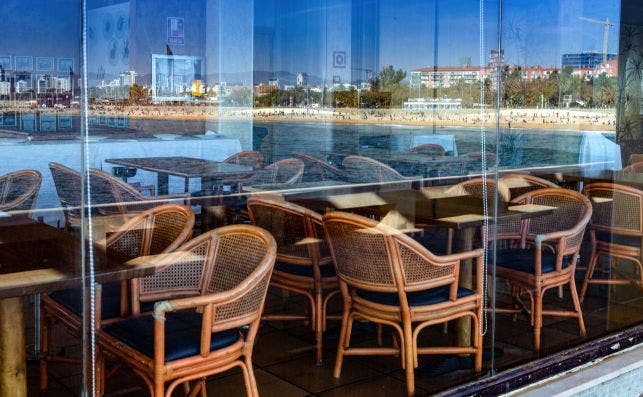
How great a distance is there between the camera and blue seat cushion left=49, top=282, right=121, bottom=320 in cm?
214

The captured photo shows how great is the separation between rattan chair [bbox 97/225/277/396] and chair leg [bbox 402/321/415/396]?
621 mm

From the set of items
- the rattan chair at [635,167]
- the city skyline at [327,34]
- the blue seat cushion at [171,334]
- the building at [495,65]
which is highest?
the city skyline at [327,34]

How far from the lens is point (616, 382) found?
3.32 metres

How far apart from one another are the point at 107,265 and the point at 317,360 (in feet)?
3.40

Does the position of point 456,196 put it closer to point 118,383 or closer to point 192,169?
point 118,383

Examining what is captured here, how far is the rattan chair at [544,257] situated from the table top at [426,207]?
60 millimetres

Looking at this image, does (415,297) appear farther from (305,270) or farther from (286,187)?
(286,187)

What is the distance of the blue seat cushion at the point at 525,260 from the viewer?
329 cm

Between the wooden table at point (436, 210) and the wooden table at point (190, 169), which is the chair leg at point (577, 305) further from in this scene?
the wooden table at point (190, 169)

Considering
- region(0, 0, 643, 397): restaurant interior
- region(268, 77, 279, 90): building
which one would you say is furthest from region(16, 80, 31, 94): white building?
region(268, 77, 279, 90): building

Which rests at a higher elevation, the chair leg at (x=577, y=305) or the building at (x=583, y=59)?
the building at (x=583, y=59)

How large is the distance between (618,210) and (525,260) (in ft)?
2.82

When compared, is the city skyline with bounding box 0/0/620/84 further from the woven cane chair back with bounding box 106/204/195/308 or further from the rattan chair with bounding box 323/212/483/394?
the woven cane chair back with bounding box 106/204/195/308

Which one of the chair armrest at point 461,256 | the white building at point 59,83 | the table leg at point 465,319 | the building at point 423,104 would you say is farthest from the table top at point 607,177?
the building at point 423,104
